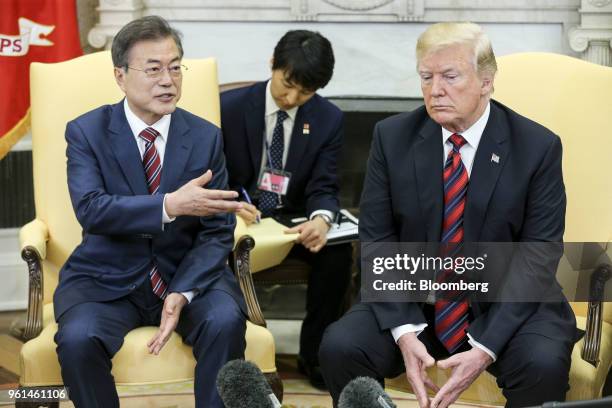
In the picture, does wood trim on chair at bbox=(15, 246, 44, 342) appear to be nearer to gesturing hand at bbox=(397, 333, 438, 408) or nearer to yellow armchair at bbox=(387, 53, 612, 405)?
gesturing hand at bbox=(397, 333, 438, 408)

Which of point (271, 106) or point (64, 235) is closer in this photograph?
point (64, 235)

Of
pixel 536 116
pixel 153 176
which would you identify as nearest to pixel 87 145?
pixel 153 176

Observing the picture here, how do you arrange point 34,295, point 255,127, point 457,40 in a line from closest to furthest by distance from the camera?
1. point 457,40
2. point 34,295
3. point 255,127

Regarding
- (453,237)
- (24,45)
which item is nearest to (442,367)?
(453,237)

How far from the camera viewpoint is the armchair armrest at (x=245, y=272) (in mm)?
3568

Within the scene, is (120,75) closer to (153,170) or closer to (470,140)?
(153,170)

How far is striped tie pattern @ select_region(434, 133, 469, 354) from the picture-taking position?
3.18 m

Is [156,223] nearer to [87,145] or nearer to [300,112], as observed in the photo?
[87,145]

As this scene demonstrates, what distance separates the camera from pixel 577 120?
3668mm

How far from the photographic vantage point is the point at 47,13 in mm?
5066

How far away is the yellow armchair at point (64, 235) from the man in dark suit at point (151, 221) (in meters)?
0.06

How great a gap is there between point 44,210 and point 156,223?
0.69 m

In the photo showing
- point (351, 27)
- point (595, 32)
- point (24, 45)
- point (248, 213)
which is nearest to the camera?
point (248, 213)

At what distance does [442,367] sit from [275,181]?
1643mm
